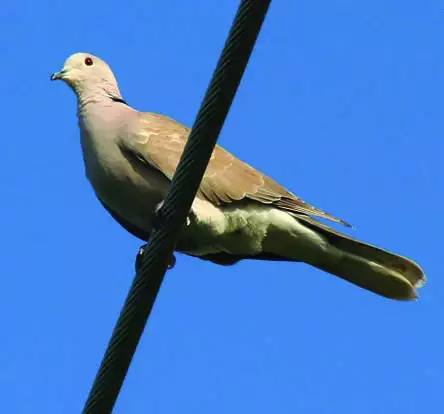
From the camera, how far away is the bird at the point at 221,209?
554cm

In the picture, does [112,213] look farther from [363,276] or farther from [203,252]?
[363,276]

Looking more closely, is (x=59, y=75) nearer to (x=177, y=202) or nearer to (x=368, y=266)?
(x=368, y=266)

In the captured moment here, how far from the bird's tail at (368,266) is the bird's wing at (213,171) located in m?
0.13

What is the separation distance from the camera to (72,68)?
643 cm

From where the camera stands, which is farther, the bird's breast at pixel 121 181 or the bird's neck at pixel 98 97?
the bird's neck at pixel 98 97

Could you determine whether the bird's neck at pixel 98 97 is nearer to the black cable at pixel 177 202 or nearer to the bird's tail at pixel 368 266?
the bird's tail at pixel 368 266

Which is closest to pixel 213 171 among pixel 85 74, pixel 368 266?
pixel 368 266

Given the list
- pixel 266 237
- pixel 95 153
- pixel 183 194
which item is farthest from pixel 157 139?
pixel 183 194

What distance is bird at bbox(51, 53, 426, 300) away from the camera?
554 cm

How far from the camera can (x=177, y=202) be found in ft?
11.7

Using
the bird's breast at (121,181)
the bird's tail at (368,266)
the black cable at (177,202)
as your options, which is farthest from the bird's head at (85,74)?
the black cable at (177,202)

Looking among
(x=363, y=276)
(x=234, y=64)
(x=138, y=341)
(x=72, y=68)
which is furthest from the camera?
(x=72, y=68)

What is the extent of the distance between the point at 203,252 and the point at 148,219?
1.24ft

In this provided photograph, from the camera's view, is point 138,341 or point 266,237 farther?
point 266,237
